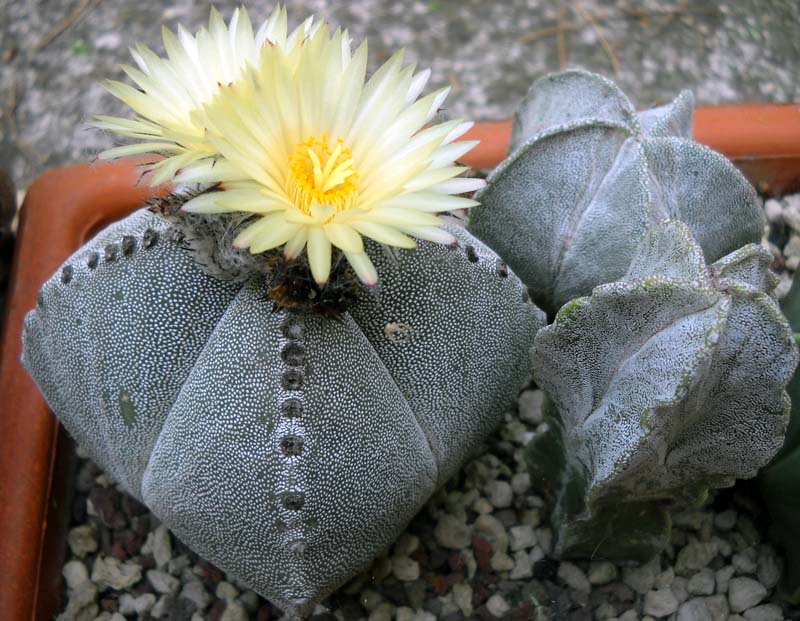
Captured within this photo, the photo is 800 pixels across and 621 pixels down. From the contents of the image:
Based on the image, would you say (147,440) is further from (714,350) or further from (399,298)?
(714,350)

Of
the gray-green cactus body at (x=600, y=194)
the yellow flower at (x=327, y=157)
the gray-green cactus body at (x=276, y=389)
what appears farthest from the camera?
the gray-green cactus body at (x=600, y=194)

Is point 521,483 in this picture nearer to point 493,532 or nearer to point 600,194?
point 493,532

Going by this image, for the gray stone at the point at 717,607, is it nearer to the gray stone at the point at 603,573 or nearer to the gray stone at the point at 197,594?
the gray stone at the point at 603,573

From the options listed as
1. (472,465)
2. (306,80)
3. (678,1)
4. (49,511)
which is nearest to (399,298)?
(306,80)

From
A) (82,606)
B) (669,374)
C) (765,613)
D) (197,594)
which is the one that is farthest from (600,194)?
(82,606)

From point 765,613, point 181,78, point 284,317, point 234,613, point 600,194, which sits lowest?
point 765,613

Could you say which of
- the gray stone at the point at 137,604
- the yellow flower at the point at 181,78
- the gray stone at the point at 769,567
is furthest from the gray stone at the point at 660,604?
the yellow flower at the point at 181,78
